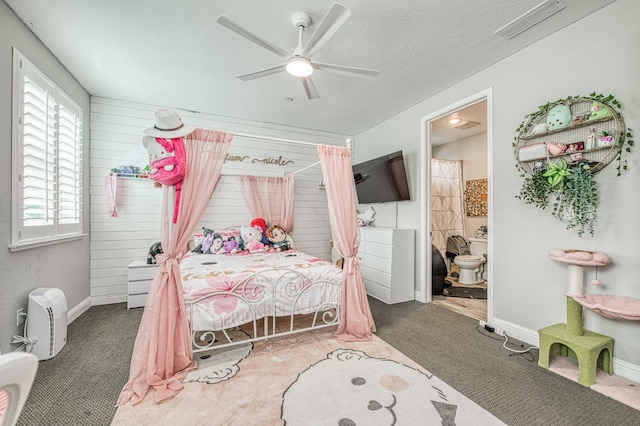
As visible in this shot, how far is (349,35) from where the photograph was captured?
265 cm

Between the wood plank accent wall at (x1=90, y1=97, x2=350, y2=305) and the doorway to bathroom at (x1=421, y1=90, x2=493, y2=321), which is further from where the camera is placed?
the doorway to bathroom at (x1=421, y1=90, x2=493, y2=321)

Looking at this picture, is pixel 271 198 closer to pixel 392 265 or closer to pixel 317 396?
pixel 392 265

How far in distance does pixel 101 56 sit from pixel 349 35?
8.59ft

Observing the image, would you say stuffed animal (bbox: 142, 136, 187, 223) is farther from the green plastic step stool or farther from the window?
the green plastic step stool

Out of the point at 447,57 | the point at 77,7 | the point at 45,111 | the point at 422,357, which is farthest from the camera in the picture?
the point at 447,57

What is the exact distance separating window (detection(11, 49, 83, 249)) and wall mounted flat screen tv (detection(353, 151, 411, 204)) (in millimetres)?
4122

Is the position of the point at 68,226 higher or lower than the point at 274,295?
higher

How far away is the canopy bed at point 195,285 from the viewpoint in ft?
7.00

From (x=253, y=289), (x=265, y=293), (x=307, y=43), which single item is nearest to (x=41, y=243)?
(x=253, y=289)

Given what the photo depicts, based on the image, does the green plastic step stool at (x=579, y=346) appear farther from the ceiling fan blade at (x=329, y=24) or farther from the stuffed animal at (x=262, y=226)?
the stuffed animal at (x=262, y=226)

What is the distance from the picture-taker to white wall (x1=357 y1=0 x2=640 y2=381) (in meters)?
2.17

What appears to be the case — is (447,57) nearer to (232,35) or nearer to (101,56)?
(232,35)

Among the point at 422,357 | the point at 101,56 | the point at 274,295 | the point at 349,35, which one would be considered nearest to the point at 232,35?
the point at 349,35

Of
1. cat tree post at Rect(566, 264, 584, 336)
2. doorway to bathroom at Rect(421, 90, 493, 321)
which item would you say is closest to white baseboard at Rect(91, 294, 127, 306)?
doorway to bathroom at Rect(421, 90, 493, 321)
